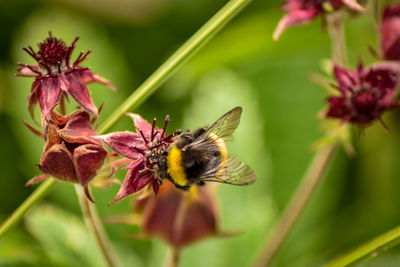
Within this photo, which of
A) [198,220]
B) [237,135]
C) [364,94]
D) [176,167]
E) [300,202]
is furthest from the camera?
[237,135]

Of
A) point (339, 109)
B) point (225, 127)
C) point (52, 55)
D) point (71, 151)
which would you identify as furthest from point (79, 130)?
point (339, 109)

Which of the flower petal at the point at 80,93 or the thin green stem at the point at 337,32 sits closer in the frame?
the flower petal at the point at 80,93

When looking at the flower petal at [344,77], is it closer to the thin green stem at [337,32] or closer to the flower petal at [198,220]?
the thin green stem at [337,32]

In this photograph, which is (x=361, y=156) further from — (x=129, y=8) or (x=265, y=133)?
(x=129, y=8)

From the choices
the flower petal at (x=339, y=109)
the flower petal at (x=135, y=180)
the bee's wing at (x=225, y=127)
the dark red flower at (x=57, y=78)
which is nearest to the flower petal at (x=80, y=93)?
the dark red flower at (x=57, y=78)

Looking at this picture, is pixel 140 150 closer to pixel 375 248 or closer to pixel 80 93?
pixel 80 93

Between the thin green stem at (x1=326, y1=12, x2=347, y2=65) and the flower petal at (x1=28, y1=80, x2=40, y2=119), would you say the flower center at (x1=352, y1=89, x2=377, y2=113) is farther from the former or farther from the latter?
the flower petal at (x1=28, y1=80, x2=40, y2=119)
